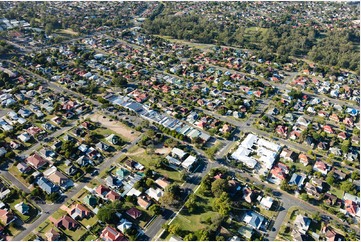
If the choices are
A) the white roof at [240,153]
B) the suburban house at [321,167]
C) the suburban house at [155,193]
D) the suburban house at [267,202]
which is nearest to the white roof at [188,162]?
the suburban house at [155,193]

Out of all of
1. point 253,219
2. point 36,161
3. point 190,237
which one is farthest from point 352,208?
point 36,161

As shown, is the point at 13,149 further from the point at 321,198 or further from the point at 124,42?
the point at 124,42

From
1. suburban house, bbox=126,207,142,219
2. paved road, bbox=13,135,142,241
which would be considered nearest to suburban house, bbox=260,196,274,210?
suburban house, bbox=126,207,142,219

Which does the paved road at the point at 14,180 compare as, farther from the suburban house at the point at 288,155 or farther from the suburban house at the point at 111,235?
the suburban house at the point at 288,155

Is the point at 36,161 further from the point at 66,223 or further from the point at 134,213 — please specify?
the point at 134,213

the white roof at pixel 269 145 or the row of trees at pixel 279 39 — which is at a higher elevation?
the row of trees at pixel 279 39

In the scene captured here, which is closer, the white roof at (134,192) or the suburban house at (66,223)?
the suburban house at (66,223)
